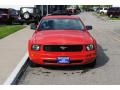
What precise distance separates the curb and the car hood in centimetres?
76

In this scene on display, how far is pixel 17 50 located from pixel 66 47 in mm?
3781

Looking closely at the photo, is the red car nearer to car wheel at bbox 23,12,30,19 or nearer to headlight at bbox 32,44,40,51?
headlight at bbox 32,44,40,51

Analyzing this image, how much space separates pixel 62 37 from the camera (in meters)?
9.98

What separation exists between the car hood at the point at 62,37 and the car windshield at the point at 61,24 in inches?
18.5

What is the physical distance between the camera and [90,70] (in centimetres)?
979

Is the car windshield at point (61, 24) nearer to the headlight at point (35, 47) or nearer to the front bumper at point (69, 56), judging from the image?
the headlight at point (35, 47)

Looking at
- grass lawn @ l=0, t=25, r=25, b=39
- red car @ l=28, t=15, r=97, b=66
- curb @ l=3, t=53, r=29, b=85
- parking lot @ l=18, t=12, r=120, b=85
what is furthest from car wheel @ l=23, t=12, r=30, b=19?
red car @ l=28, t=15, r=97, b=66

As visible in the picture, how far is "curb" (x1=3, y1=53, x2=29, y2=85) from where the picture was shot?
7.93m

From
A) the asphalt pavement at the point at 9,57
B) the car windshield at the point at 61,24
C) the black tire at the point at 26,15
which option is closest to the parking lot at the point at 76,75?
the asphalt pavement at the point at 9,57

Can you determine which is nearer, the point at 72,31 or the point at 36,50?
the point at 36,50

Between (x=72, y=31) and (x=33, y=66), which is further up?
(x=72, y=31)
